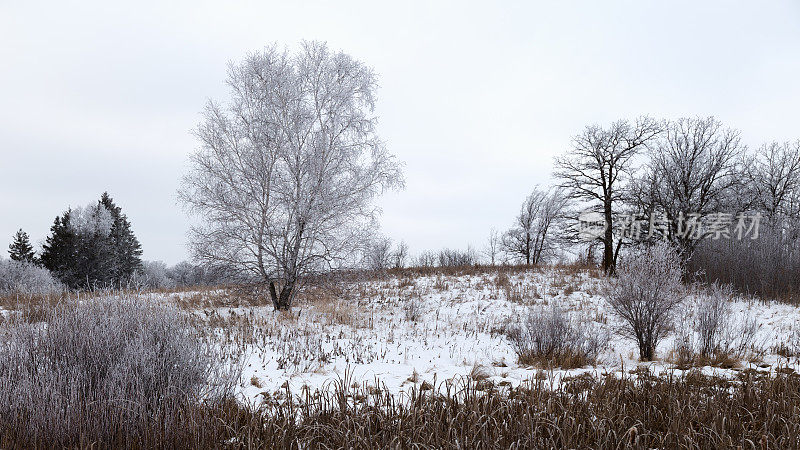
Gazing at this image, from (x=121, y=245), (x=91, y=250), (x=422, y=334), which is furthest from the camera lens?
(x=121, y=245)

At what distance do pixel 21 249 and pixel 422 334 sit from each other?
50207 mm

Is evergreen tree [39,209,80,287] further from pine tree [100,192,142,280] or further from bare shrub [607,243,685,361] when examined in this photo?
bare shrub [607,243,685,361]

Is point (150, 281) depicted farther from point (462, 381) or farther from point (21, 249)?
point (21, 249)

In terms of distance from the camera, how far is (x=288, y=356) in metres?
6.65

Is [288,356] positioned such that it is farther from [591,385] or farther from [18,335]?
[591,385]

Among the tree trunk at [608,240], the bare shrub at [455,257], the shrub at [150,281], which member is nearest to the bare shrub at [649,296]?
the shrub at [150,281]

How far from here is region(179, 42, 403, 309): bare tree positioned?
12164 mm

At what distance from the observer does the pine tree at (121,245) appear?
37.1 m

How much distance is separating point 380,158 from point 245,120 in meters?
4.16

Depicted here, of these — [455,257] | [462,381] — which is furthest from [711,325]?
[455,257]

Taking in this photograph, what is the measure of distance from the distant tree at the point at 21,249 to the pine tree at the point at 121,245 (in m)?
7.57

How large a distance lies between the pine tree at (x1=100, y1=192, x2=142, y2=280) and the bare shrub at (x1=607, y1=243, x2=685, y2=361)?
124ft

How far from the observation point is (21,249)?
140 feet

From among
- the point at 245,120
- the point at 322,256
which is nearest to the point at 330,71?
the point at 245,120
